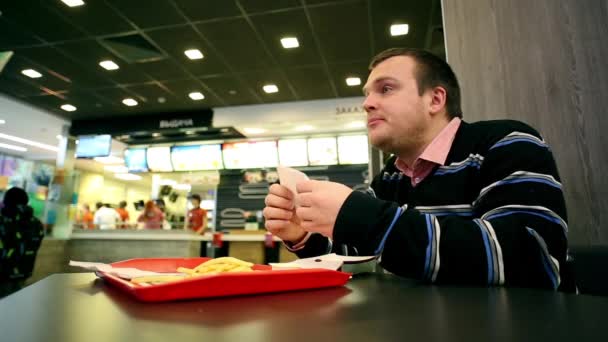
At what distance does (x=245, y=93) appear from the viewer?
247 inches

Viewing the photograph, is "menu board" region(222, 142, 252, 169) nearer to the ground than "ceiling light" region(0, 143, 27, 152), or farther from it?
nearer to the ground

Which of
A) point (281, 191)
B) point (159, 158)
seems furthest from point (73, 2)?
point (281, 191)

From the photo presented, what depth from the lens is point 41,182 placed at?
23.7 feet

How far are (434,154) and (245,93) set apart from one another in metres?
5.45

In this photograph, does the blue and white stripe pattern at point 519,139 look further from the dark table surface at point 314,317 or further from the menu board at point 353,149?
the menu board at point 353,149

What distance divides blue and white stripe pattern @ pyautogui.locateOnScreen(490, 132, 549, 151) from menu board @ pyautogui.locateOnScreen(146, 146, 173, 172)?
24.5ft

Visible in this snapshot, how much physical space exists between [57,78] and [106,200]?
373 inches

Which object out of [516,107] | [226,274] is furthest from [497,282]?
[516,107]

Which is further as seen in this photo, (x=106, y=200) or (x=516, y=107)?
(x=106, y=200)

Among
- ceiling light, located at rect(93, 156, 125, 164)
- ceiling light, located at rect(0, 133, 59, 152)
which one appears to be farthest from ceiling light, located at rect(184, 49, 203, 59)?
ceiling light, located at rect(0, 133, 59, 152)

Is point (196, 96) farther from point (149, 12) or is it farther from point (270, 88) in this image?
point (149, 12)

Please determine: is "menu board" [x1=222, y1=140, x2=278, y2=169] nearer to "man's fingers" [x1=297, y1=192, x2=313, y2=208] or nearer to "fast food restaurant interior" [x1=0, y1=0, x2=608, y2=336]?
"fast food restaurant interior" [x1=0, y1=0, x2=608, y2=336]

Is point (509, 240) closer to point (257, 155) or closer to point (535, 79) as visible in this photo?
point (535, 79)

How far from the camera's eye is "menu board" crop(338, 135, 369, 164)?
6793 mm
